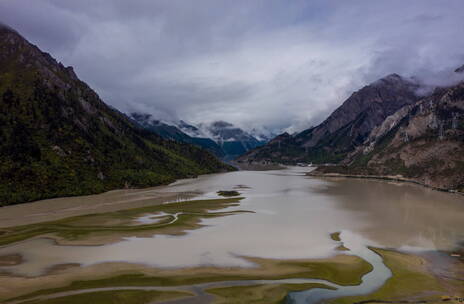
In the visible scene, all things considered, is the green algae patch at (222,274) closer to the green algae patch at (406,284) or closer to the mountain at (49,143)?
the green algae patch at (406,284)

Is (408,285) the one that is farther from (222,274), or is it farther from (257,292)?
(222,274)

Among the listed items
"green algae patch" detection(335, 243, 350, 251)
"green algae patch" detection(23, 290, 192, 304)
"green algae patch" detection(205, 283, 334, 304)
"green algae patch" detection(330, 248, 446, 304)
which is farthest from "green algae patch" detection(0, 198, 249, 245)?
"green algae patch" detection(330, 248, 446, 304)

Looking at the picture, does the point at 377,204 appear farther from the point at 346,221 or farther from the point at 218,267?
the point at 218,267

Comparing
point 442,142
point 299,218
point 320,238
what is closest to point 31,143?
point 299,218

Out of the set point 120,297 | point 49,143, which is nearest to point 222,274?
point 120,297

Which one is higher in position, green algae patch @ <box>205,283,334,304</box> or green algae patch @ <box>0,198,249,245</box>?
green algae patch @ <box>0,198,249,245</box>

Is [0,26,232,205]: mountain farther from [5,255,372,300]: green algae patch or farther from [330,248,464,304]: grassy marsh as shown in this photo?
[330,248,464,304]: grassy marsh
